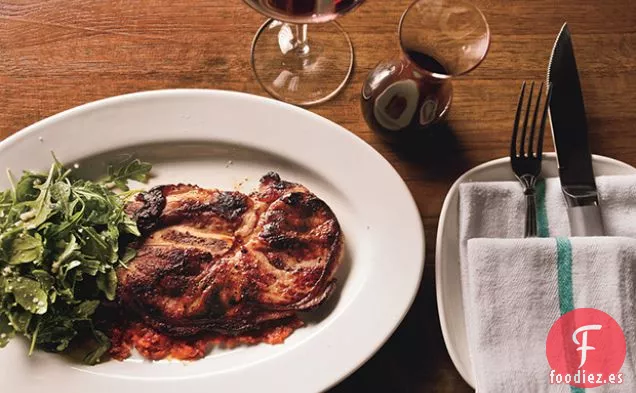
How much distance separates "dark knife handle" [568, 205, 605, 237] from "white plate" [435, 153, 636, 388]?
0.38 feet

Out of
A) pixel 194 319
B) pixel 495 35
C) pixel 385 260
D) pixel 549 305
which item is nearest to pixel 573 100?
pixel 495 35

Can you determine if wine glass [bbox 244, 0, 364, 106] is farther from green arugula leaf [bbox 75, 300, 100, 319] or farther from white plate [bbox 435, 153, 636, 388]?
green arugula leaf [bbox 75, 300, 100, 319]

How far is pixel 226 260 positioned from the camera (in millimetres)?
1524

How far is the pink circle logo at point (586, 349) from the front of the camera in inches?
56.9

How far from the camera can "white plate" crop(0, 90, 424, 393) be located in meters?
1.47

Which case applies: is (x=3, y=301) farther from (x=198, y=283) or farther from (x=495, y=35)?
(x=495, y=35)

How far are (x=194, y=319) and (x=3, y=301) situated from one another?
41cm

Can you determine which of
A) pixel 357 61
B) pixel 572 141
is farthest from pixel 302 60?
pixel 572 141

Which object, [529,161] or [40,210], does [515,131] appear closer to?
[529,161]

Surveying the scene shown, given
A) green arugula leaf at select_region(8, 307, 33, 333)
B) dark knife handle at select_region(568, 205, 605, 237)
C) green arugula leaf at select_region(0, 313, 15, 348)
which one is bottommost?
green arugula leaf at select_region(0, 313, 15, 348)

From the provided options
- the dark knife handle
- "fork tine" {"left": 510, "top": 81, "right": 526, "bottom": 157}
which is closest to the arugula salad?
"fork tine" {"left": 510, "top": 81, "right": 526, "bottom": 157}

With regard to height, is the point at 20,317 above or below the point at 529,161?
below

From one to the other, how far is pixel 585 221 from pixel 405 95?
0.53 metres

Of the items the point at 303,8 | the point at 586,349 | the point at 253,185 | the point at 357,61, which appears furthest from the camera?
the point at 357,61
